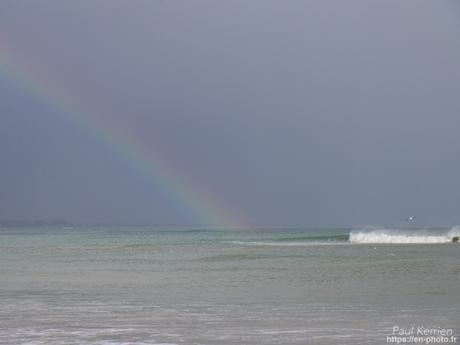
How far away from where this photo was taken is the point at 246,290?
3041 cm

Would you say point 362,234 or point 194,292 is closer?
point 194,292

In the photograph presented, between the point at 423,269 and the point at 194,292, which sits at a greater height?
the point at 423,269

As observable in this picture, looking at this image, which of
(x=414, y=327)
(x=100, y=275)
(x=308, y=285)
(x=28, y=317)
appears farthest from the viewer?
(x=100, y=275)

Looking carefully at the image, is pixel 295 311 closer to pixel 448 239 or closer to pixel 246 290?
pixel 246 290

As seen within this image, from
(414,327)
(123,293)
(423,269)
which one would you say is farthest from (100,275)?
(414,327)

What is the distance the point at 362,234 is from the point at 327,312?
9684 cm

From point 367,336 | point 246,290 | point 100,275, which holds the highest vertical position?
point 100,275

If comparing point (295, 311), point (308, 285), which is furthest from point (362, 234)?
point (295, 311)

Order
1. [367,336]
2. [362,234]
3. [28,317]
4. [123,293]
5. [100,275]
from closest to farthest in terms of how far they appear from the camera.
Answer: [367,336]
[28,317]
[123,293]
[100,275]
[362,234]

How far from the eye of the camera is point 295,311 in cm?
2283

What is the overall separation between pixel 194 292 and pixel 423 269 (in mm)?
15660

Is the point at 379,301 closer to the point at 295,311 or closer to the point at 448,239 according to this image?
the point at 295,311

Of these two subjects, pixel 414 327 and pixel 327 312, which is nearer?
pixel 414 327

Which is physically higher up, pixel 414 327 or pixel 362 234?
pixel 362 234
